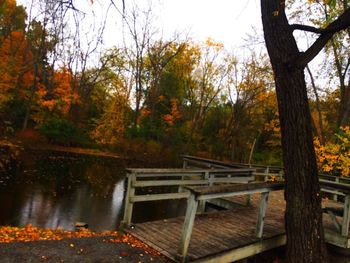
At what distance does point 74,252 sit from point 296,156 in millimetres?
3763

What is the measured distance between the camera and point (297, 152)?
5379 mm

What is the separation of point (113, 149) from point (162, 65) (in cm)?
1022

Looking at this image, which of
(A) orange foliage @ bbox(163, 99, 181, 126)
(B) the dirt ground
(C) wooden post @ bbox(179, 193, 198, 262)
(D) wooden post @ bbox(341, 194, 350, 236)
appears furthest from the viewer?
(A) orange foliage @ bbox(163, 99, 181, 126)

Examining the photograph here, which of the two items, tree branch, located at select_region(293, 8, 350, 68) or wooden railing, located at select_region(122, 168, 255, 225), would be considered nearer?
tree branch, located at select_region(293, 8, 350, 68)

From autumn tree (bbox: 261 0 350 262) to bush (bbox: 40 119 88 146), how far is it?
27753mm

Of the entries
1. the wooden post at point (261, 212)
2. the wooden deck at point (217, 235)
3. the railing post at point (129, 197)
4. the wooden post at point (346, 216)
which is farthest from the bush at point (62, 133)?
the wooden post at point (346, 216)

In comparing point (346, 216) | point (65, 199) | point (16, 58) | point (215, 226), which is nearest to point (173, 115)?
point (16, 58)

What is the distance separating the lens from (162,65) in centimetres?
3559

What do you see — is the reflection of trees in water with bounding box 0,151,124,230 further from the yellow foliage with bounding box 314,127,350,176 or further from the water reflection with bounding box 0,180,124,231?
the yellow foliage with bounding box 314,127,350,176

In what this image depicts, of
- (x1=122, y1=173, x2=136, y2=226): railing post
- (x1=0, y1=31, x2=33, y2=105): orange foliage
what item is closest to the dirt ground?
(x1=122, y1=173, x2=136, y2=226): railing post

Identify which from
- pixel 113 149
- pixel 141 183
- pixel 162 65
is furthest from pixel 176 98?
pixel 141 183

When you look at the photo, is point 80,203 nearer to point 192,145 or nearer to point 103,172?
point 103,172

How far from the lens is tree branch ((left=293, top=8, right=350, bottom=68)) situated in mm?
5054

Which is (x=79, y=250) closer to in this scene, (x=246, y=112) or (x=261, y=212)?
(x=261, y=212)
